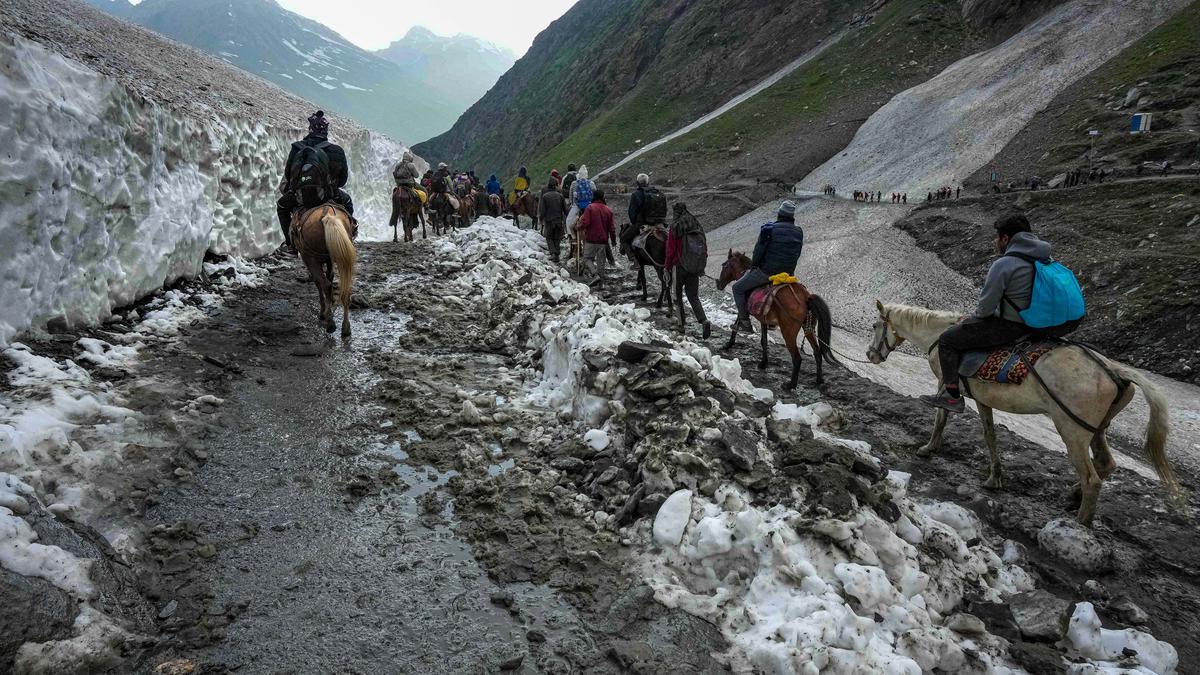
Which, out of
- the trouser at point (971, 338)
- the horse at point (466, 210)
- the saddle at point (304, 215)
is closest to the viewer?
the trouser at point (971, 338)

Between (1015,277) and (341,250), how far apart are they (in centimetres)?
819

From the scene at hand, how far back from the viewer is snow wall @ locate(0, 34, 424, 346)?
5918 millimetres

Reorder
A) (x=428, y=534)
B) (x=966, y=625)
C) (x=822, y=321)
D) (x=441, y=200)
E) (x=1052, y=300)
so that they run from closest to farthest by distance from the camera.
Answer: (x=966, y=625)
(x=428, y=534)
(x=1052, y=300)
(x=822, y=321)
(x=441, y=200)

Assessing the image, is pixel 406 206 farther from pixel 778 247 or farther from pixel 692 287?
pixel 778 247

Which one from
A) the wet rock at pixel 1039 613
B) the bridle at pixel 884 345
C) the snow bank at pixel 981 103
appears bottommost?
the wet rock at pixel 1039 613

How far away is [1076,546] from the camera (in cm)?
494

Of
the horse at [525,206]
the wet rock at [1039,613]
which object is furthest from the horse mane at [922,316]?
the horse at [525,206]

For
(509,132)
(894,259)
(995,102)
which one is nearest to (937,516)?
(894,259)

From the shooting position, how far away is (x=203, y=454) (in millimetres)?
5363

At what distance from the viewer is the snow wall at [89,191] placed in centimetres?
592

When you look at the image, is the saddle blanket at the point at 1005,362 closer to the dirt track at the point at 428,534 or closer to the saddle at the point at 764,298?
the dirt track at the point at 428,534

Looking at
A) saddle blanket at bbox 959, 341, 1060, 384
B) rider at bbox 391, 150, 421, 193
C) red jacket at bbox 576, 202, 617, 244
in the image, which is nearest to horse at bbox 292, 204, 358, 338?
red jacket at bbox 576, 202, 617, 244

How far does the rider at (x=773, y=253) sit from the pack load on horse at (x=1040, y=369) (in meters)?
3.36

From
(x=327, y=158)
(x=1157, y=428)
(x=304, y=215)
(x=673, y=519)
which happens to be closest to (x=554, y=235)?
(x=327, y=158)
